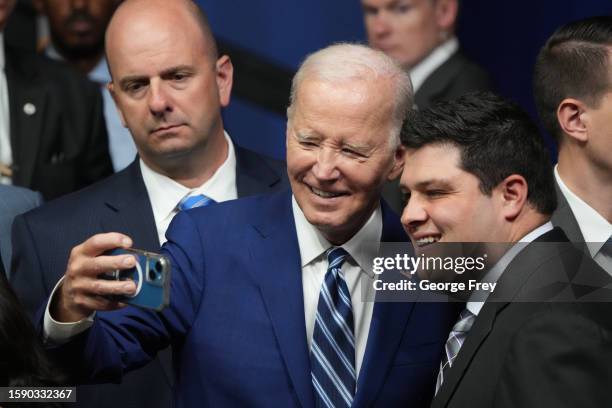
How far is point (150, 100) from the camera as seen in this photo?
142 inches

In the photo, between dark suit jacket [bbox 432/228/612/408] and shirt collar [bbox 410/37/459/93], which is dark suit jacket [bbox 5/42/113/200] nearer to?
shirt collar [bbox 410/37/459/93]

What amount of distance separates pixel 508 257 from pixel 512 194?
5.7 inches

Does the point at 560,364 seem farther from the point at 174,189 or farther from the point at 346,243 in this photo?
the point at 174,189

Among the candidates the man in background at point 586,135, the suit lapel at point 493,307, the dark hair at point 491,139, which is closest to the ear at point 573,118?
the man in background at point 586,135

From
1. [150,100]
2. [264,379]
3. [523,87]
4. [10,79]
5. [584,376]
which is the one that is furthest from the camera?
[523,87]

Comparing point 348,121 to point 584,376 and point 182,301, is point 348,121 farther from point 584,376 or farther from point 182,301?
point 584,376

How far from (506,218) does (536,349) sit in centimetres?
47

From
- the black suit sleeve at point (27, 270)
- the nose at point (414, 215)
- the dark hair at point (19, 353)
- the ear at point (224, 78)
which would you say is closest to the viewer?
the dark hair at point (19, 353)

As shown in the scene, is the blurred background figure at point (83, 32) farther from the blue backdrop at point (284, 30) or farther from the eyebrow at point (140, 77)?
the eyebrow at point (140, 77)

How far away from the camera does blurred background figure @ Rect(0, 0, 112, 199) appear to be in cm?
432

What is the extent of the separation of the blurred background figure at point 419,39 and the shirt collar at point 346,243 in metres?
1.87

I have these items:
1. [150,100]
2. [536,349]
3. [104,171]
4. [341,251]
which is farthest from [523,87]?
[536,349]

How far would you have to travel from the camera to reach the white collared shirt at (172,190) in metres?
3.60

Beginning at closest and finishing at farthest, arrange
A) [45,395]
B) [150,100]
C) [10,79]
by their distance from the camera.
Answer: [45,395] < [150,100] < [10,79]
